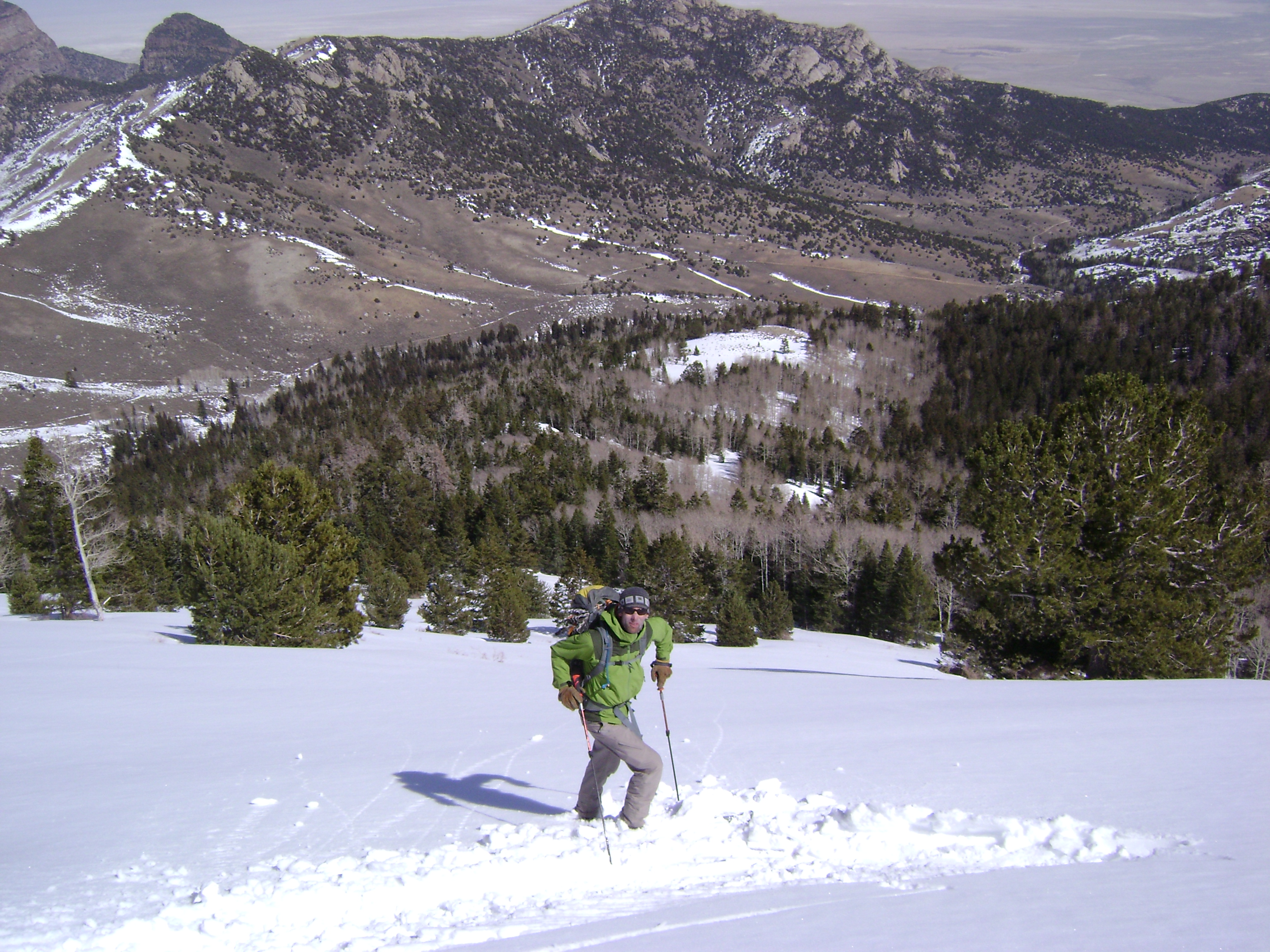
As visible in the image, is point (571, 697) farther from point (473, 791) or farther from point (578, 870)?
point (473, 791)

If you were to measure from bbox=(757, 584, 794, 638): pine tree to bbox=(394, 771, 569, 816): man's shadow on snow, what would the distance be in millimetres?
43383

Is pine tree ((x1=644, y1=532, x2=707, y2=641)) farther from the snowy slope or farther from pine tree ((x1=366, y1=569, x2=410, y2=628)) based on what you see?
the snowy slope

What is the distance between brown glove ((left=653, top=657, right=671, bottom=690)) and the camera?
683 centimetres

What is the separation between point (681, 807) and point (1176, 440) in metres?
18.3

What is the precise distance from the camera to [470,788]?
325 inches

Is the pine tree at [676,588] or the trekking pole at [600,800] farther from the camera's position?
the pine tree at [676,588]

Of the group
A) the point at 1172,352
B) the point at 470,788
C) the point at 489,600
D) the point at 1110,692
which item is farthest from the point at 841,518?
the point at 1172,352

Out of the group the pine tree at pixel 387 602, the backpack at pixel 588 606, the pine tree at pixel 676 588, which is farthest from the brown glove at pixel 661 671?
the pine tree at pixel 676 588

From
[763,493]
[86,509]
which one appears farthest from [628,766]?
[763,493]

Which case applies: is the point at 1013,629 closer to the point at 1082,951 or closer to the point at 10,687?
the point at 1082,951

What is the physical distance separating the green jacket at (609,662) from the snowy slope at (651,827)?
119cm

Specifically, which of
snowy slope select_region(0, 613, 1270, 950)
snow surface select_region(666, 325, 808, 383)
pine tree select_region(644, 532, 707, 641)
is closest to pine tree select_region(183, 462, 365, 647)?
snowy slope select_region(0, 613, 1270, 950)

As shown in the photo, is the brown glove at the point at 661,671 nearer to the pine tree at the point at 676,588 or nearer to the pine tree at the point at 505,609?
the pine tree at the point at 505,609

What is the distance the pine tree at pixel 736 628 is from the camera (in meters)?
44.4
